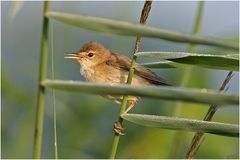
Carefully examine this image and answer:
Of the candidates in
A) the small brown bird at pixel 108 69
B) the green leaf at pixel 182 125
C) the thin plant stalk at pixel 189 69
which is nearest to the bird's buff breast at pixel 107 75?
the small brown bird at pixel 108 69

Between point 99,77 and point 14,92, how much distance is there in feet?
1.52

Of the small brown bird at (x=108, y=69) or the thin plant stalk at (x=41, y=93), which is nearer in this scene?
the thin plant stalk at (x=41, y=93)

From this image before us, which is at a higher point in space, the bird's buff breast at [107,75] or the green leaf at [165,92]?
the green leaf at [165,92]

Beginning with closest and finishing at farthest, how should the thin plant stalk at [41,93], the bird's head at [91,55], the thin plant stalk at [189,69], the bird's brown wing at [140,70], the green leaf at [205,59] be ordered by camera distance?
the thin plant stalk at [41,93]
the green leaf at [205,59]
the thin plant stalk at [189,69]
the bird's brown wing at [140,70]
the bird's head at [91,55]

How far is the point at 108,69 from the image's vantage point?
285cm

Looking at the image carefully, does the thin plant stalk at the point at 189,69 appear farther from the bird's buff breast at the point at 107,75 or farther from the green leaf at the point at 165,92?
the green leaf at the point at 165,92

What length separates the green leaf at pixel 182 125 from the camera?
1.19 meters

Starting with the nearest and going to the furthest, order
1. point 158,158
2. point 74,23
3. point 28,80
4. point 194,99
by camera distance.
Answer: point 194,99 < point 74,23 < point 158,158 < point 28,80

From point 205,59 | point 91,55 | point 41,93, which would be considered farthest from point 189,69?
point 41,93

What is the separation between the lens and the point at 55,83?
3.06 feet

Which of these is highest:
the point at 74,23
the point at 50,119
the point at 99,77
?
the point at 74,23

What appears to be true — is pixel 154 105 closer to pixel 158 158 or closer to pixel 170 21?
pixel 158 158

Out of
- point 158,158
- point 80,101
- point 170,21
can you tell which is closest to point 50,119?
point 80,101

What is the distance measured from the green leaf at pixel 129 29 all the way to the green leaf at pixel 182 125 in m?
0.34
